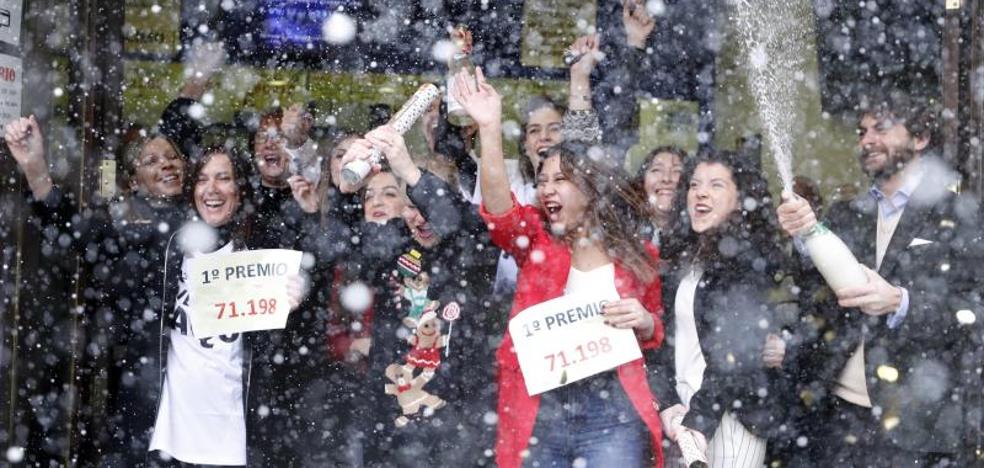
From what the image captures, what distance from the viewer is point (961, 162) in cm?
464

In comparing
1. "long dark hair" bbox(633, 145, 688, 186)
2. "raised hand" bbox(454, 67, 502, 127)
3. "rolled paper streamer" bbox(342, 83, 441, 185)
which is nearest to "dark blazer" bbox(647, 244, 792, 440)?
"long dark hair" bbox(633, 145, 688, 186)

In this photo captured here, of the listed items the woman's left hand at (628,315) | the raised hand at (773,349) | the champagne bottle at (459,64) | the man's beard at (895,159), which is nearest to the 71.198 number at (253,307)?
the champagne bottle at (459,64)

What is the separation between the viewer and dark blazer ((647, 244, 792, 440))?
4246 millimetres

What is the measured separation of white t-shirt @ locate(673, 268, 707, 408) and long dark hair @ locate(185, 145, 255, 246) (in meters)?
1.81

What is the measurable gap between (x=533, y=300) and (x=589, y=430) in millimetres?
524

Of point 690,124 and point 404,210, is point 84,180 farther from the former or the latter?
point 690,124

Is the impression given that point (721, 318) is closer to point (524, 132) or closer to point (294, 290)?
point (524, 132)

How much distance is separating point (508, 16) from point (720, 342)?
2.61 meters

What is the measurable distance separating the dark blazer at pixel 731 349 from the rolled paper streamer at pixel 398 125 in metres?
1.13

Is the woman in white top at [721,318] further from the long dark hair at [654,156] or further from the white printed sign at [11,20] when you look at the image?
the white printed sign at [11,20]

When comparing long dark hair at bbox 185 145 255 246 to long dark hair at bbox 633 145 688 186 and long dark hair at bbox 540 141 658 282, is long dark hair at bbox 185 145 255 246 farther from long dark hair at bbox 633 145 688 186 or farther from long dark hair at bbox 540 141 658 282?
long dark hair at bbox 633 145 688 186

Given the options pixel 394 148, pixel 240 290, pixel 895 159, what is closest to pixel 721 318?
pixel 895 159

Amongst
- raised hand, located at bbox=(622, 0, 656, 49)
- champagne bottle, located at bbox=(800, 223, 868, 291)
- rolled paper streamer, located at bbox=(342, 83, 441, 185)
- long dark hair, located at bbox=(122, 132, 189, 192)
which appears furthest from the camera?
raised hand, located at bbox=(622, 0, 656, 49)

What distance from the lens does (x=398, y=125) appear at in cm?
413
